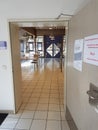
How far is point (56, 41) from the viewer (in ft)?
51.3

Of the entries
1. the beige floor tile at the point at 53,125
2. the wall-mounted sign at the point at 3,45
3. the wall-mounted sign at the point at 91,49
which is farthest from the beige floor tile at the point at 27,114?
the wall-mounted sign at the point at 91,49

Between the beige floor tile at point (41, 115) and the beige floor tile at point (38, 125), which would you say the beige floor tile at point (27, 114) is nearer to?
the beige floor tile at point (41, 115)

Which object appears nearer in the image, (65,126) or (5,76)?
(65,126)

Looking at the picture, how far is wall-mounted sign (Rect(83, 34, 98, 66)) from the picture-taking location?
4.40 feet

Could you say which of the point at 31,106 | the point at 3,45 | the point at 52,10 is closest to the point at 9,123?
the point at 31,106

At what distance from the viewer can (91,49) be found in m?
1.44

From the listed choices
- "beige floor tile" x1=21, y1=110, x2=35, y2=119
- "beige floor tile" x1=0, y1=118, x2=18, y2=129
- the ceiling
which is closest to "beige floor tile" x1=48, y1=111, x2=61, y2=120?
"beige floor tile" x1=21, y1=110, x2=35, y2=119

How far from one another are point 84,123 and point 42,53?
14.3 m

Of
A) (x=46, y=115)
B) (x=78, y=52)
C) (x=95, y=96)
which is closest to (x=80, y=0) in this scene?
(x=78, y=52)

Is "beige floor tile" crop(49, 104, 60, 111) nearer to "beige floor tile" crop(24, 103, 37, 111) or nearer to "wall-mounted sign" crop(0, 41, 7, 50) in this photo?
"beige floor tile" crop(24, 103, 37, 111)

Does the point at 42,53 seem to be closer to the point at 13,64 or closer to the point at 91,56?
the point at 13,64

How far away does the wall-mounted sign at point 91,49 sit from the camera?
4.40ft

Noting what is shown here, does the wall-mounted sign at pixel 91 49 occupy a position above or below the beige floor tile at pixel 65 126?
above

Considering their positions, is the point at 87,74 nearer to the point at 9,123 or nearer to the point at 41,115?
the point at 41,115
